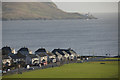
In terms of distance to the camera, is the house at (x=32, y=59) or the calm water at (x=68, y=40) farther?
the calm water at (x=68, y=40)

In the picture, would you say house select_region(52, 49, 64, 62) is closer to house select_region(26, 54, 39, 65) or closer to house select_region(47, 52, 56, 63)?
house select_region(47, 52, 56, 63)

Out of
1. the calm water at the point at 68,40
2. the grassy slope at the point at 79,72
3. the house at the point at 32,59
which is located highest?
the calm water at the point at 68,40

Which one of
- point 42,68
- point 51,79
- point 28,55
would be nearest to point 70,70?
point 42,68

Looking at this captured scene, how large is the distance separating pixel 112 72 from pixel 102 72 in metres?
0.75

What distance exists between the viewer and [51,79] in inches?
1160

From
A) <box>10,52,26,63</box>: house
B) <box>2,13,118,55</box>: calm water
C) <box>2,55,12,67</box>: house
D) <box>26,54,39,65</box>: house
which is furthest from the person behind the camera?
<box>2,13,118,55</box>: calm water

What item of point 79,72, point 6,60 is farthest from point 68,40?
point 79,72

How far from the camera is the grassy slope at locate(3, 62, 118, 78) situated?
31.0 meters

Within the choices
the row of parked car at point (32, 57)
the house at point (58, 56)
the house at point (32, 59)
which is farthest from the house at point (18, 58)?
the house at point (58, 56)

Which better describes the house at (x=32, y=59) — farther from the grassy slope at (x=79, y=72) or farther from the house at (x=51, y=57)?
the grassy slope at (x=79, y=72)

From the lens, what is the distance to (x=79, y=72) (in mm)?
33281

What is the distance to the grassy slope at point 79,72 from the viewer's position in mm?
31016

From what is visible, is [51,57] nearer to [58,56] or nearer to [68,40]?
[58,56]

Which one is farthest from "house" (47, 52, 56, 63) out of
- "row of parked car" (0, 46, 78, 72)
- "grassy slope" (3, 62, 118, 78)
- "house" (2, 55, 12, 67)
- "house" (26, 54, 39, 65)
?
"grassy slope" (3, 62, 118, 78)
